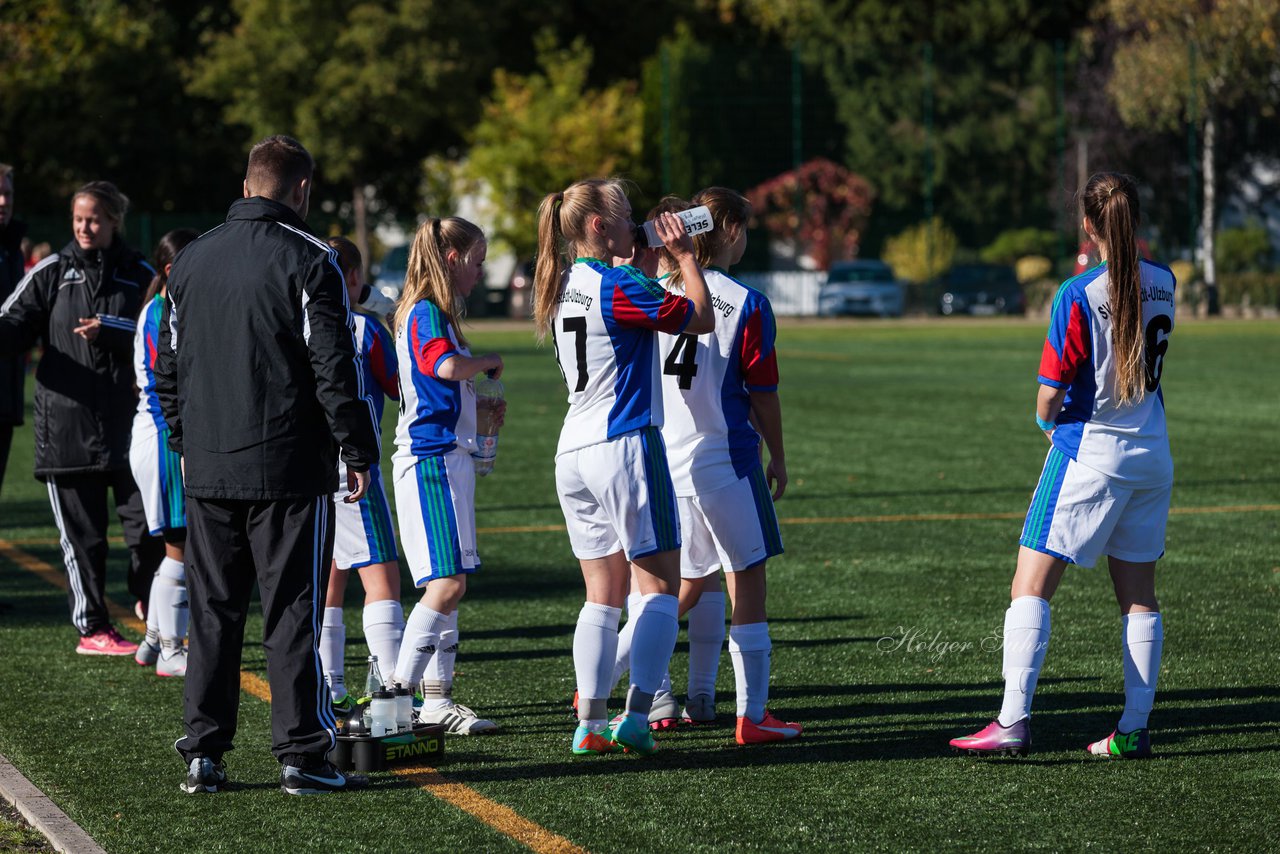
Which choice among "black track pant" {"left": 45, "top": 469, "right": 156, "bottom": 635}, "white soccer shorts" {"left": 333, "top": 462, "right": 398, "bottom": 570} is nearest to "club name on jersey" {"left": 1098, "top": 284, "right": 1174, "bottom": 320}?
"white soccer shorts" {"left": 333, "top": 462, "right": 398, "bottom": 570}

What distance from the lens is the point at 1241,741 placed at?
5875mm

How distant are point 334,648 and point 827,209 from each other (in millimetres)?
46927

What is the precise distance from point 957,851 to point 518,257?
50.6m

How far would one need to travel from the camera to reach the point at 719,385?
19.1 ft

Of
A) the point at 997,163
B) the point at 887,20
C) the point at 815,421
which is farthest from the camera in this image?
the point at 887,20

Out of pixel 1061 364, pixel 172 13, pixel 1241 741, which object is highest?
pixel 172 13

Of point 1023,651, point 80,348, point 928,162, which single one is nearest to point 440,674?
point 1023,651

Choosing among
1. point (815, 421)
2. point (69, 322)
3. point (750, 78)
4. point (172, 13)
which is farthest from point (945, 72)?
point (69, 322)

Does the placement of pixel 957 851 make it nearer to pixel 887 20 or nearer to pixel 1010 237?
pixel 1010 237

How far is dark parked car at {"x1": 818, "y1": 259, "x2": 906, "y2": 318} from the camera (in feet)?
151

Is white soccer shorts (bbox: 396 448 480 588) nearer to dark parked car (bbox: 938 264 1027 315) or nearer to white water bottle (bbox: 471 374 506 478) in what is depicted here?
white water bottle (bbox: 471 374 506 478)

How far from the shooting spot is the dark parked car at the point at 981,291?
1817 inches

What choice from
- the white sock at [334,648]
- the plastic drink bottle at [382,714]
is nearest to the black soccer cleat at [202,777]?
the plastic drink bottle at [382,714]

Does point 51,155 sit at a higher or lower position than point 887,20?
lower
